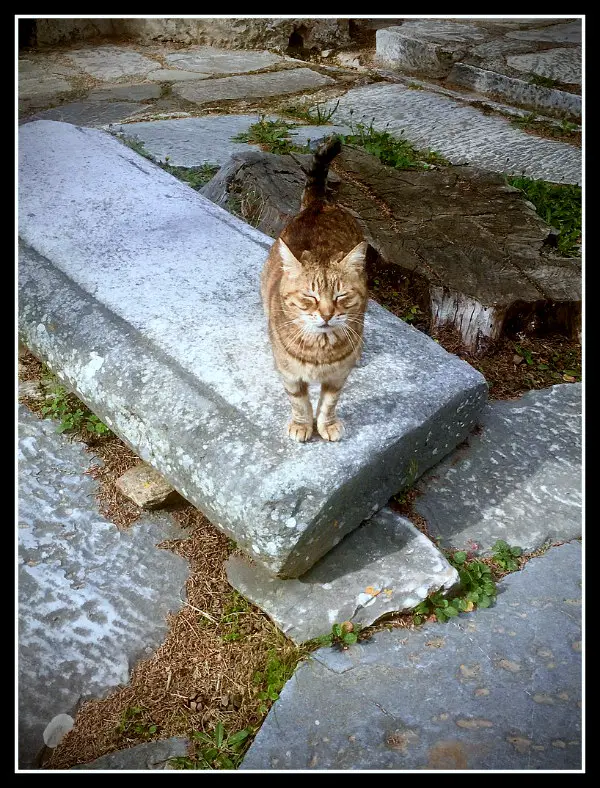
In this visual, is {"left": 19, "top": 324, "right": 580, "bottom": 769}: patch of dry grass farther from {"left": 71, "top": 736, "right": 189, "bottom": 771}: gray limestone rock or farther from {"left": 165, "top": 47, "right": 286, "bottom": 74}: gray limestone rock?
{"left": 165, "top": 47, "right": 286, "bottom": 74}: gray limestone rock

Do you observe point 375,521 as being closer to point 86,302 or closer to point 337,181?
point 86,302

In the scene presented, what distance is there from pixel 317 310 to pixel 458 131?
3292mm

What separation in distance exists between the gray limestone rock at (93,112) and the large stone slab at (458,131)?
1.41 meters

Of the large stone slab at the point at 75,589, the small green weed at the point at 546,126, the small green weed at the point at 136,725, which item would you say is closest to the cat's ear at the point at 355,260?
the large stone slab at the point at 75,589

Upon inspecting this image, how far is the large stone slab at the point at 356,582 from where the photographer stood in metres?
2.15

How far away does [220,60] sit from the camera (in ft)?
20.4

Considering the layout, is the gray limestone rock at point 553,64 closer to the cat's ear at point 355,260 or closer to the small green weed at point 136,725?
the cat's ear at point 355,260

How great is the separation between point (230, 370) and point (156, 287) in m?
0.56

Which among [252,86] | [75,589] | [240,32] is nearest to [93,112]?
[252,86]

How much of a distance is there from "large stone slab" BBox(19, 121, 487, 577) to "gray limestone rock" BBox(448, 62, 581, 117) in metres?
2.86

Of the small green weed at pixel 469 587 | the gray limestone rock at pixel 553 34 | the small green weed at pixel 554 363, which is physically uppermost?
the gray limestone rock at pixel 553 34

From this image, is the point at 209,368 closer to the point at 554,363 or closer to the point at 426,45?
the point at 554,363

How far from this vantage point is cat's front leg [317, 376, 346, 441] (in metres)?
2.28

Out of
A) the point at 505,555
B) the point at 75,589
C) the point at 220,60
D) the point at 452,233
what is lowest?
the point at 75,589
